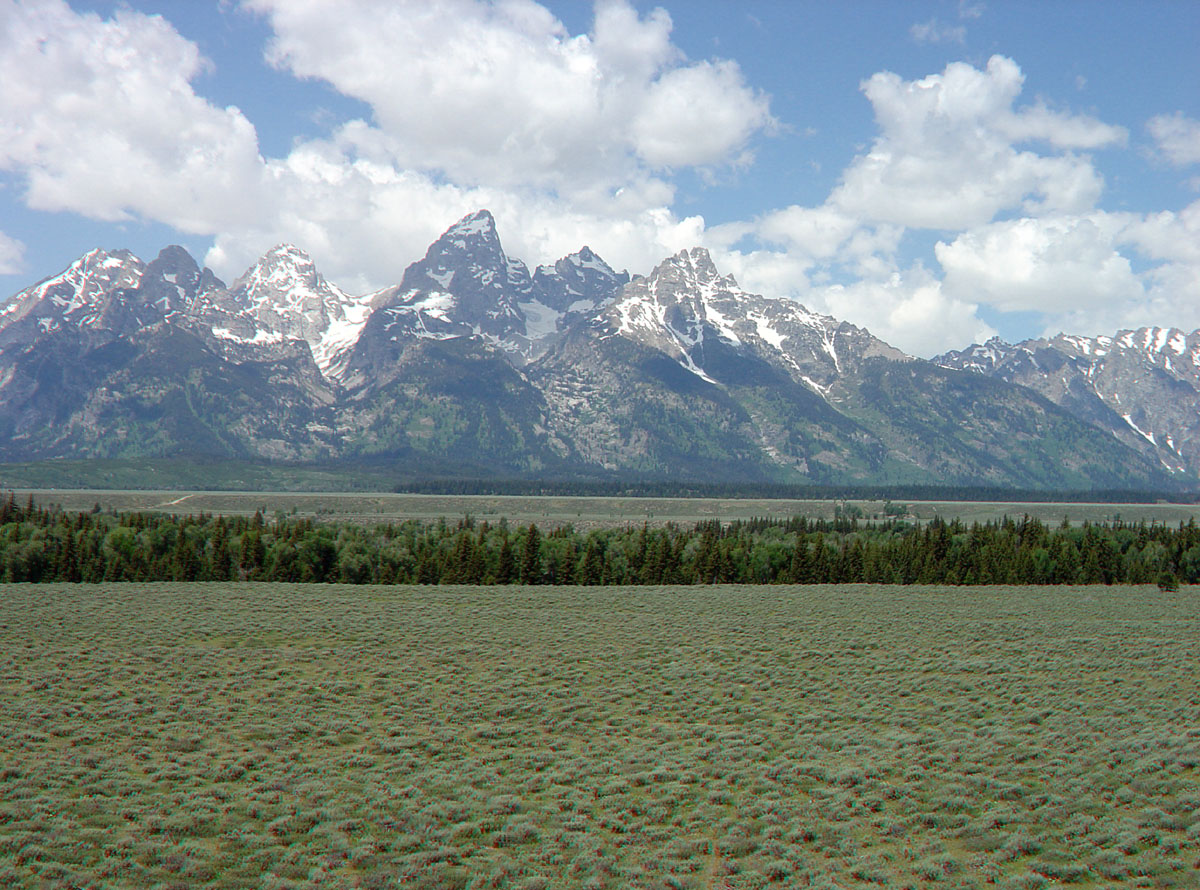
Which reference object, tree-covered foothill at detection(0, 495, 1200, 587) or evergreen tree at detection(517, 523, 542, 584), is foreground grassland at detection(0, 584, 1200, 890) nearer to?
tree-covered foothill at detection(0, 495, 1200, 587)

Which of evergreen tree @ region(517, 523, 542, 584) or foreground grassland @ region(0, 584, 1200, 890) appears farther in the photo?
evergreen tree @ region(517, 523, 542, 584)

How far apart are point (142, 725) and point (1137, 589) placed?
9309 centimetres

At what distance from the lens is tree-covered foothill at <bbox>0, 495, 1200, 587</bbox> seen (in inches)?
3898

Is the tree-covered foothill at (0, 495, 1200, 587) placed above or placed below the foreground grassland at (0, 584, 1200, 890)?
below

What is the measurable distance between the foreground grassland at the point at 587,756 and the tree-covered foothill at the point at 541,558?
47260mm

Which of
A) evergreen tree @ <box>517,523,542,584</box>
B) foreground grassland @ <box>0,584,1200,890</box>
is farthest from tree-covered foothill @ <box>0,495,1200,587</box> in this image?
foreground grassland @ <box>0,584,1200,890</box>

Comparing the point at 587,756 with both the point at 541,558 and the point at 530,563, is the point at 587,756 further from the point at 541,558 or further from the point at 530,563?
the point at 541,558

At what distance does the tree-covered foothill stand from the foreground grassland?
47.3 m

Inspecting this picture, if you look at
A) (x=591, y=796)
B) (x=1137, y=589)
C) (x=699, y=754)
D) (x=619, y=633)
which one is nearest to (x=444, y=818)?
(x=591, y=796)

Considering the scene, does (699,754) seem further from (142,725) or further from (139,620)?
(139,620)

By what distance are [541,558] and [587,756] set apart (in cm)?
8786

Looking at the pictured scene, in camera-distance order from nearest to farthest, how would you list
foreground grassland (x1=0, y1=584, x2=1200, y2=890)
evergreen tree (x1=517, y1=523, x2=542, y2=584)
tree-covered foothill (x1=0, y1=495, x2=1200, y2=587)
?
1. foreground grassland (x1=0, y1=584, x2=1200, y2=890)
2. tree-covered foothill (x1=0, y1=495, x2=1200, y2=587)
3. evergreen tree (x1=517, y1=523, x2=542, y2=584)

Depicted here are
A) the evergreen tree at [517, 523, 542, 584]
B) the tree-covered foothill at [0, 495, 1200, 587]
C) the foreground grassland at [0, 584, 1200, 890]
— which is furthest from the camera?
the evergreen tree at [517, 523, 542, 584]

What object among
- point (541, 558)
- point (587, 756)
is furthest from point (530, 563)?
point (587, 756)
